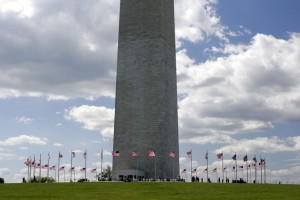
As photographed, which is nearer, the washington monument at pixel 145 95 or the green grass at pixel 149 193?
the green grass at pixel 149 193

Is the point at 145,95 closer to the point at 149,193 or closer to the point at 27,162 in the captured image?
the point at 27,162

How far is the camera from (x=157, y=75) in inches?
Result: 3167

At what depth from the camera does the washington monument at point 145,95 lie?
3120 inches

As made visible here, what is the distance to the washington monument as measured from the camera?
7925cm

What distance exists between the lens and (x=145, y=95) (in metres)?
80.7

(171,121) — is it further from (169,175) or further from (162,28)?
(162,28)

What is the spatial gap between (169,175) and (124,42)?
916 inches

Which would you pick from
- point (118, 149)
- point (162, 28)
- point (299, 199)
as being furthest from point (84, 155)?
point (299, 199)

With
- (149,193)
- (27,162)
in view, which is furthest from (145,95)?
(149,193)

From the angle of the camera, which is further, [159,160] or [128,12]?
[128,12]

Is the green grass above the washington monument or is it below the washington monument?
below

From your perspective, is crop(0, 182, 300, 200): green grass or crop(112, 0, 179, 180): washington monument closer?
crop(0, 182, 300, 200): green grass

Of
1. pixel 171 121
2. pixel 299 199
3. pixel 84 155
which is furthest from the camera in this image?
pixel 171 121

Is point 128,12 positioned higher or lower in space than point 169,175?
higher
